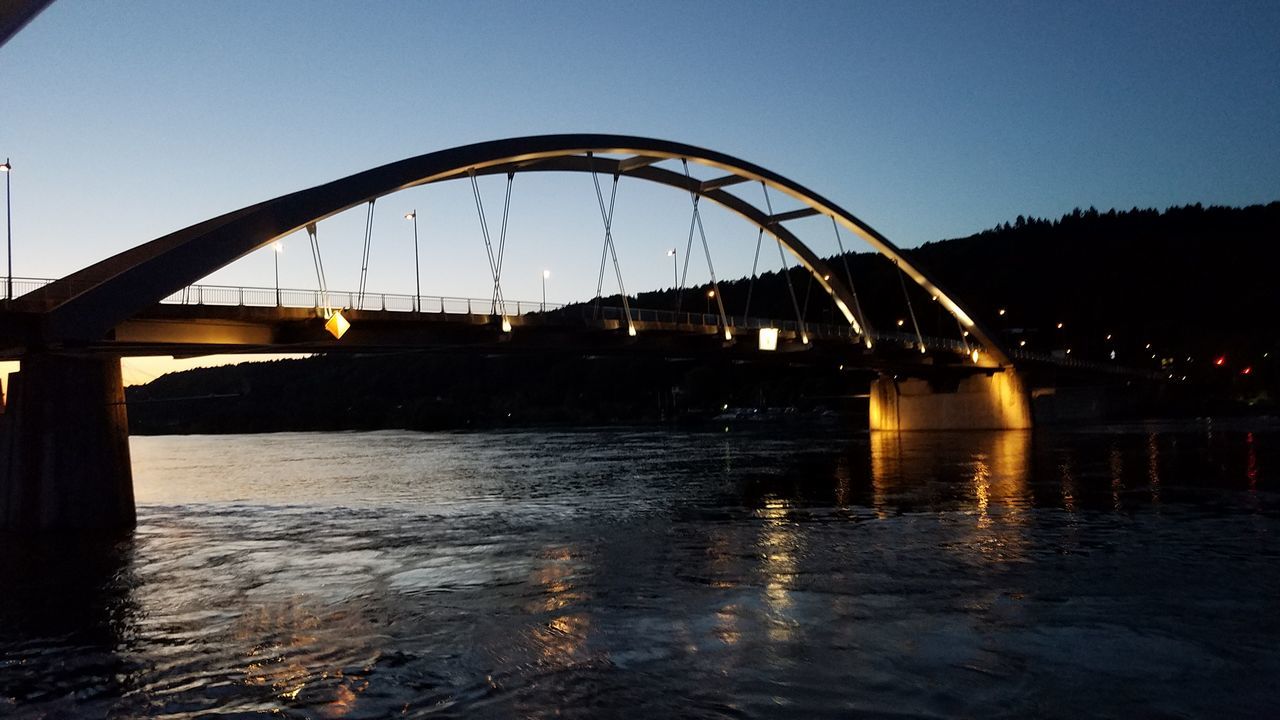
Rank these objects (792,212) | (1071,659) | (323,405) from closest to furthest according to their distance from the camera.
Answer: (1071,659) → (792,212) → (323,405)

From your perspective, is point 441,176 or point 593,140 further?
point 593,140

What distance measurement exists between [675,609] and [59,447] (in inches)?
656

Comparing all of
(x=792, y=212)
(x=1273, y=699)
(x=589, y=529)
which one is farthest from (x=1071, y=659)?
(x=792, y=212)

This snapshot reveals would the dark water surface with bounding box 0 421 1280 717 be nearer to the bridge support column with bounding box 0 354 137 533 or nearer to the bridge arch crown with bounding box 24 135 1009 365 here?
the bridge support column with bounding box 0 354 137 533

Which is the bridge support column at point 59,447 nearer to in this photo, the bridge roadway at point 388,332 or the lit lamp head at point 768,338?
the bridge roadway at point 388,332

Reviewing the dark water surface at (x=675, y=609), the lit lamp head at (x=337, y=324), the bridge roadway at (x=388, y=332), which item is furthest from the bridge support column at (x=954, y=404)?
the lit lamp head at (x=337, y=324)

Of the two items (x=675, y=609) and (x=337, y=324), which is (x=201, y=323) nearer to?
(x=337, y=324)

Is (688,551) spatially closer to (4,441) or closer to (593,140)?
(4,441)

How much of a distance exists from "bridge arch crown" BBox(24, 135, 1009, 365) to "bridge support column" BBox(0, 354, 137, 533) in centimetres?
158

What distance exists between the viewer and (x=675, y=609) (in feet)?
42.5

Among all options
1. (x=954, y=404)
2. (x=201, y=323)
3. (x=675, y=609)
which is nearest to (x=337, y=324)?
(x=201, y=323)

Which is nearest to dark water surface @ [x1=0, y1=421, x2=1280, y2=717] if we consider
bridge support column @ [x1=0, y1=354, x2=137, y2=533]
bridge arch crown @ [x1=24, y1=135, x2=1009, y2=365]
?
bridge support column @ [x1=0, y1=354, x2=137, y2=533]

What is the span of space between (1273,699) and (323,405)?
155101 millimetres

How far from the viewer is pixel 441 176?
3497 cm
